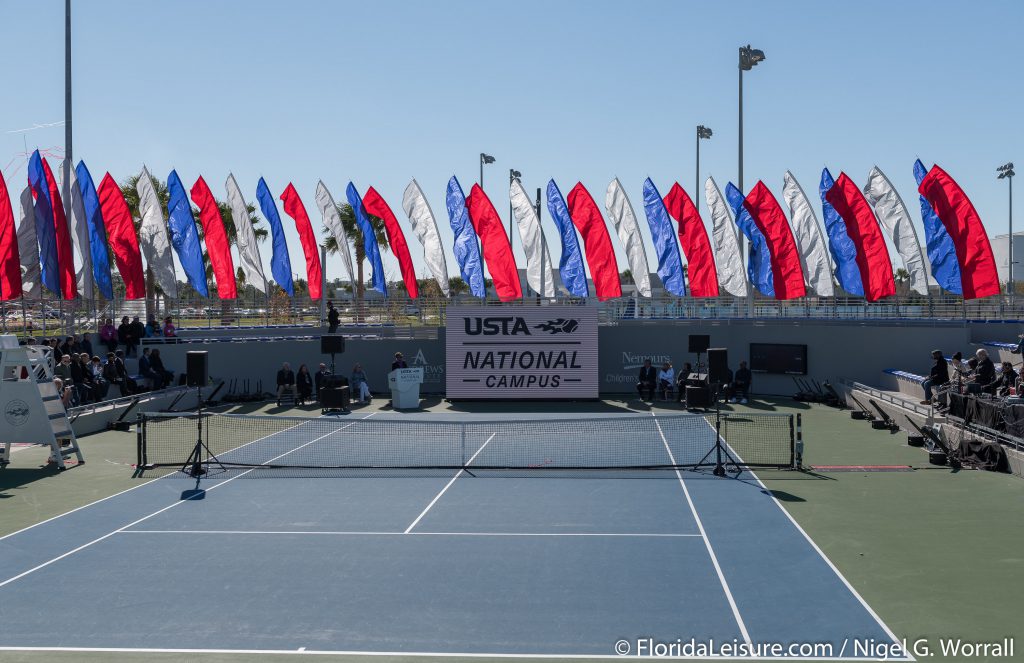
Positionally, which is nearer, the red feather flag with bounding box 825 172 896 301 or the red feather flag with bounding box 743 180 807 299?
the red feather flag with bounding box 825 172 896 301

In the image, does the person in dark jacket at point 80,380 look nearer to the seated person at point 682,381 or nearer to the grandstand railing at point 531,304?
the grandstand railing at point 531,304

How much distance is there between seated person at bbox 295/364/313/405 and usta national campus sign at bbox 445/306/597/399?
192 inches

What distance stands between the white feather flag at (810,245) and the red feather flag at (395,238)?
15.4 metres

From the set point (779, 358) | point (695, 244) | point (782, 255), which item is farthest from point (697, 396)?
point (782, 255)

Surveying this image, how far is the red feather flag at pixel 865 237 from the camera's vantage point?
1314 inches

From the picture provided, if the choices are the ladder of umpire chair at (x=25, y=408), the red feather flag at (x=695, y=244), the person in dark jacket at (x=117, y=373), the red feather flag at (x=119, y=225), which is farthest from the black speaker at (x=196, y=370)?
the red feather flag at (x=695, y=244)

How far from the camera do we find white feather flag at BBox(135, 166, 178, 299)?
3456cm

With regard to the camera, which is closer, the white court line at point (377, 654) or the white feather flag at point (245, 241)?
the white court line at point (377, 654)

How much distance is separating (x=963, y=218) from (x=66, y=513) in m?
28.8

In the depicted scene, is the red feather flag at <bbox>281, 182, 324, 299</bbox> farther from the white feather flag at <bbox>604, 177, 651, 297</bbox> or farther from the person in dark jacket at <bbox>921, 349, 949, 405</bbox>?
the person in dark jacket at <bbox>921, 349, 949, 405</bbox>

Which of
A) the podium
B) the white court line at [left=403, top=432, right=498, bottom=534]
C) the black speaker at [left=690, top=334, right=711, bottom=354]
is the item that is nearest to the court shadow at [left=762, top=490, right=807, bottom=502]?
the white court line at [left=403, top=432, right=498, bottom=534]

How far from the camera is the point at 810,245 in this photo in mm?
34750

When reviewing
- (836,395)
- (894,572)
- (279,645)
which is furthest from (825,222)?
(279,645)

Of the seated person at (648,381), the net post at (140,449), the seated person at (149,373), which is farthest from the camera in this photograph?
the seated person at (648,381)
